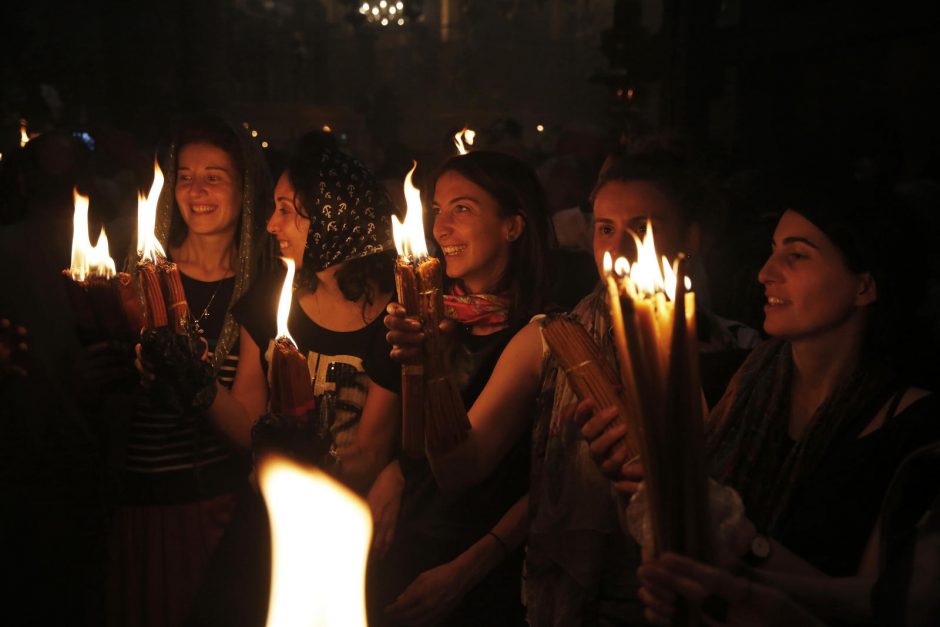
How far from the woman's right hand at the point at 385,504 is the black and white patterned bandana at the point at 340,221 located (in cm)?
71

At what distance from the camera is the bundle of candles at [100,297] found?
1884 mm

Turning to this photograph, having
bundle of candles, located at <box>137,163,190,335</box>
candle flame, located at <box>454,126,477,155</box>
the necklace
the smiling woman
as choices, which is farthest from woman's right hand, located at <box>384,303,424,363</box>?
the smiling woman

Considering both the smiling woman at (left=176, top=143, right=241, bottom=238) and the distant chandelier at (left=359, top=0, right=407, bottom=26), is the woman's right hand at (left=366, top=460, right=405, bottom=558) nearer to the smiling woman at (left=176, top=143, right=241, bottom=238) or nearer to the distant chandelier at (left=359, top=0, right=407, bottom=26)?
the smiling woman at (left=176, top=143, right=241, bottom=238)

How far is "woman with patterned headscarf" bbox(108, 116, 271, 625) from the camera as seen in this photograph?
310 centimetres

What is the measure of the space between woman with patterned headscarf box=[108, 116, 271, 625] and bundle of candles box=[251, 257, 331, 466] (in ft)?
4.43

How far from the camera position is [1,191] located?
4008 mm

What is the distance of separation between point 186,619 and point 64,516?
1.19 m

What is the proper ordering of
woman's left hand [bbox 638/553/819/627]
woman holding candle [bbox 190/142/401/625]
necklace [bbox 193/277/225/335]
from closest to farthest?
woman's left hand [bbox 638/553/819/627]
woman holding candle [bbox 190/142/401/625]
necklace [bbox 193/277/225/335]

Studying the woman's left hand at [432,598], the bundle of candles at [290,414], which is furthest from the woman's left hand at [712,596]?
A: the woman's left hand at [432,598]

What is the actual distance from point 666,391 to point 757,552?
569 millimetres

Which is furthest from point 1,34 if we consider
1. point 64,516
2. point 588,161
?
point 64,516

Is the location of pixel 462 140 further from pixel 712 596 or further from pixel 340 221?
pixel 712 596

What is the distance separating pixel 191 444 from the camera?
317 centimetres

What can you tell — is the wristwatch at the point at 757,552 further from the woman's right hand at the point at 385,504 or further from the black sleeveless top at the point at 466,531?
the woman's right hand at the point at 385,504
